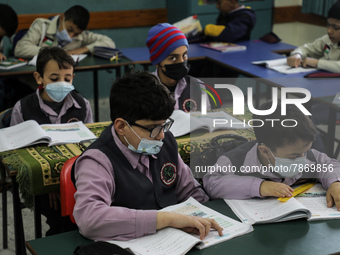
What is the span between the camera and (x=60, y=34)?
4445mm

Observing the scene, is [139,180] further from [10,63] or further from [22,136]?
[10,63]

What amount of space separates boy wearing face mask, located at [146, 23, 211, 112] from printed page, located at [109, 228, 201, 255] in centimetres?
162

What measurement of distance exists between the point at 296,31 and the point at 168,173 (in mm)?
5011

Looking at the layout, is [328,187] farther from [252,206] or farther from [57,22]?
[57,22]

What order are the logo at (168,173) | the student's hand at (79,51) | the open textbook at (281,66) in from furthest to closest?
the student's hand at (79,51) → the open textbook at (281,66) → the logo at (168,173)

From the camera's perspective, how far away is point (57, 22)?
447 cm

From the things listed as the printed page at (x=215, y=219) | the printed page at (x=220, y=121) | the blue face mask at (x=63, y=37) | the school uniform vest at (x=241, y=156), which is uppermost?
the blue face mask at (x=63, y=37)

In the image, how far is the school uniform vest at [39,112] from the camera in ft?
8.99

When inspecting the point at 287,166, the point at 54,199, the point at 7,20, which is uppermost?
the point at 7,20

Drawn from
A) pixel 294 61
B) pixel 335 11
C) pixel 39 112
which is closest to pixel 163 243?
pixel 39 112

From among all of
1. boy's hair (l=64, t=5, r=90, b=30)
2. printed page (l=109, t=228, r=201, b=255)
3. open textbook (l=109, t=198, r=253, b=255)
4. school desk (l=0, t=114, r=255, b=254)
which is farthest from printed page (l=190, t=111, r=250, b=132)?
boy's hair (l=64, t=5, r=90, b=30)

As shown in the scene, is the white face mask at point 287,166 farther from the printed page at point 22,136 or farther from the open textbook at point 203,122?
the printed page at point 22,136

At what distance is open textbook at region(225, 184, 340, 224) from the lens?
1572 mm

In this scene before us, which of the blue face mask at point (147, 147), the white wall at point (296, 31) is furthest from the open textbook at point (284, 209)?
the white wall at point (296, 31)
